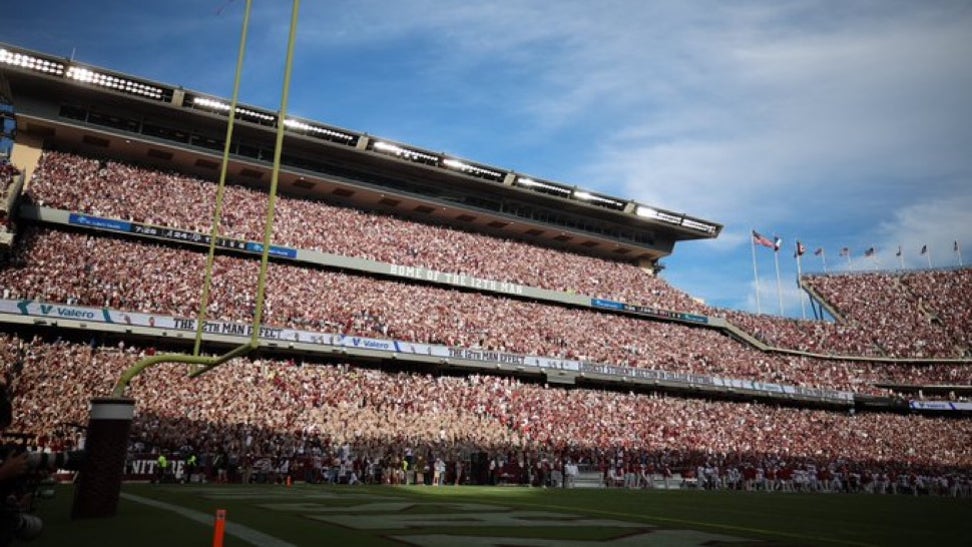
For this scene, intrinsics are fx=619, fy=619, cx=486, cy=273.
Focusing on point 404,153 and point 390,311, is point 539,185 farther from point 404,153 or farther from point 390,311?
point 390,311

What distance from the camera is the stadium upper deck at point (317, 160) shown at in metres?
38.8

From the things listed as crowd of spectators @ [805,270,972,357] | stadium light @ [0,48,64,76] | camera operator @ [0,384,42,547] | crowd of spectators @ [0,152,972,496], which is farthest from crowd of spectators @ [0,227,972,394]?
camera operator @ [0,384,42,547]

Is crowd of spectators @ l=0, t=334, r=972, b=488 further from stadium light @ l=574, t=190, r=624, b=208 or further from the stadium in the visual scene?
stadium light @ l=574, t=190, r=624, b=208

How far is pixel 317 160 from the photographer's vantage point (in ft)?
155

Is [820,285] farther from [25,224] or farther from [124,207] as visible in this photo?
[25,224]

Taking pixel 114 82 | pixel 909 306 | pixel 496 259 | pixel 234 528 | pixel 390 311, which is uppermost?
pixel 114 82

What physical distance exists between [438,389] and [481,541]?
27065 millimetres

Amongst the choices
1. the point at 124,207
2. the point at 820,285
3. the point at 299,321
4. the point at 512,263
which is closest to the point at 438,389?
the point at 299,321

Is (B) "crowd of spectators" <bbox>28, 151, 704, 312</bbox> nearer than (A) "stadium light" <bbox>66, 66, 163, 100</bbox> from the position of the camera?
Yes

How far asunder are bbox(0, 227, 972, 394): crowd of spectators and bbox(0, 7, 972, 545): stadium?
0.20 m

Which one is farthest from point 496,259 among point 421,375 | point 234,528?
point 234,528

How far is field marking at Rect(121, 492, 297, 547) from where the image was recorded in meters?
7.28

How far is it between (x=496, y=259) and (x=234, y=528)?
41.4 m

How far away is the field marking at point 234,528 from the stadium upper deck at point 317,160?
1406 inches
